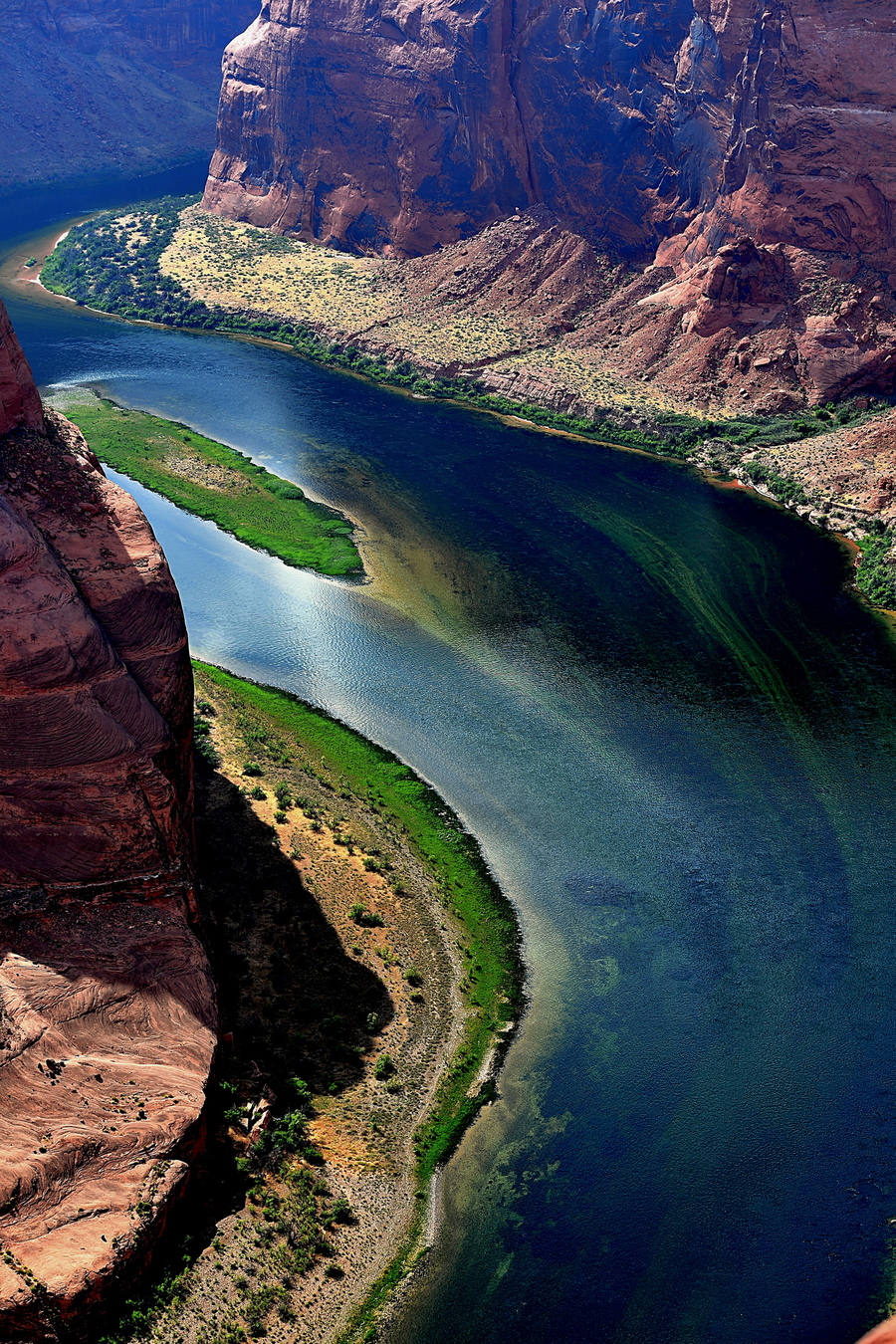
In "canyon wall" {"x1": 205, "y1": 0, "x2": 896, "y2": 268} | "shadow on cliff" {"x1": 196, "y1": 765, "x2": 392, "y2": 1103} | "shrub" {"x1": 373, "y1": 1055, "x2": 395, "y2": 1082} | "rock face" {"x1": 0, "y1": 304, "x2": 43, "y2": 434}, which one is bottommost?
"shrub" {"x1": 373, "y1": 1055, "x2": 395, "y2": 1082}

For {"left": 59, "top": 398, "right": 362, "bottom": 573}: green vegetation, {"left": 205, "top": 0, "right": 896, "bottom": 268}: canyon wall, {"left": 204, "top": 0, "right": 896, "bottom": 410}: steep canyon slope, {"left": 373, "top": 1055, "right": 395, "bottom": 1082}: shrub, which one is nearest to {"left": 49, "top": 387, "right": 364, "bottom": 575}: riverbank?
{"left": 59, "top": 398, "right": 362, "bottom": 573}: green vegetation

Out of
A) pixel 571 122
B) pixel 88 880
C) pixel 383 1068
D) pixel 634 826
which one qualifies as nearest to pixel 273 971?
pixel 383 1068

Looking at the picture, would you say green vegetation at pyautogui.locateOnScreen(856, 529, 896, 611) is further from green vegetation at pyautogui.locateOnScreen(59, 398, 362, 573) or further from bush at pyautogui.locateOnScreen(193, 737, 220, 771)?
bush at pyautogui.locateOnScreen(193, 737, 220, 771)

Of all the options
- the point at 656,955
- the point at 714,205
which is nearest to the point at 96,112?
the point at 714,205

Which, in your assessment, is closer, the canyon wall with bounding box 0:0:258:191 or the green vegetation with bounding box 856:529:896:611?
the green vegetation with bounding box 856:529:896:611

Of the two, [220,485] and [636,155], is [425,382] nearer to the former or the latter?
[220,485]

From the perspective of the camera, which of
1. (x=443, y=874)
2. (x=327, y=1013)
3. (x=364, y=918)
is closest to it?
(x=327, y=1013)
